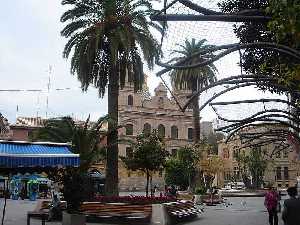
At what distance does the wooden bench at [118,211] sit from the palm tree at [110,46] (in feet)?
15.4

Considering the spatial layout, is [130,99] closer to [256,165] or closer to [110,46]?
[256,165]

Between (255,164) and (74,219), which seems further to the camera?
(255,164)

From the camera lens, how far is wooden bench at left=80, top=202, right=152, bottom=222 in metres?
19.7

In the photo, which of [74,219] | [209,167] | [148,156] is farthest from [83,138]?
[209,167]

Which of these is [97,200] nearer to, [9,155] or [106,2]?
[106,2]

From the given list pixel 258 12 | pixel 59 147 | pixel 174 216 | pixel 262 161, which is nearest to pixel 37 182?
pixel 262 161

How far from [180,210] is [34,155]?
37.3 feet

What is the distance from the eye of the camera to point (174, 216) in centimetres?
2042

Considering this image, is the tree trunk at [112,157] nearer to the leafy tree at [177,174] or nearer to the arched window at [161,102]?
the leafy tree at [177,174]

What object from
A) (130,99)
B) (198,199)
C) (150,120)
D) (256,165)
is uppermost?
(130,99)

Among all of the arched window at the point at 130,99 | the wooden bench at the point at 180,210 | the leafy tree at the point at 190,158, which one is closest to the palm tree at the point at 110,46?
the wooden bench at the point at 180,210

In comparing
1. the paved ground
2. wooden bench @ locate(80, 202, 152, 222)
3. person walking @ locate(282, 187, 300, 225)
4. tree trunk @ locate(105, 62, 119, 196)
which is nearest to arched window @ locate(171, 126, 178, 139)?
the paved ground

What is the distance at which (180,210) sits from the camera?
21.2 m

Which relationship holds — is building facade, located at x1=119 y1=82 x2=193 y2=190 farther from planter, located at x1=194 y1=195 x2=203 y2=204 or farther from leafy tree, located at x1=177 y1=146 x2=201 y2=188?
planter, located at x1=194 y1=195 x2=203 y2=204
